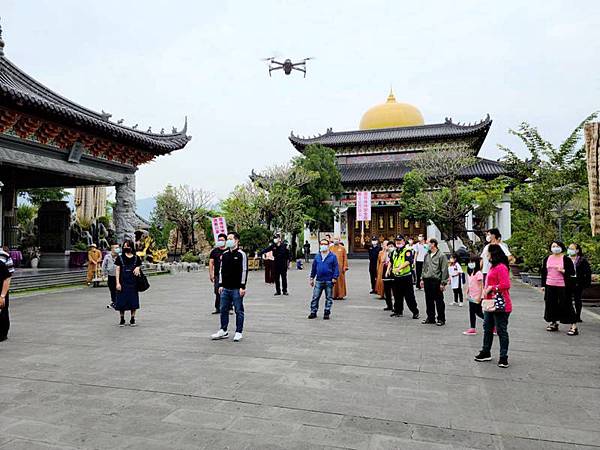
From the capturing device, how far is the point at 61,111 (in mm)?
12523

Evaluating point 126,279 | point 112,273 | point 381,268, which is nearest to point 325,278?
point 381,268

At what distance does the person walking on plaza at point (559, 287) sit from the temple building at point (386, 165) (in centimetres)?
2415

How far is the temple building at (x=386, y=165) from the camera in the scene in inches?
1266

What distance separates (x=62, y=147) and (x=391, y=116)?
28.9 metres

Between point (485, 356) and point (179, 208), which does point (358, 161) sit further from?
point (485, 356)

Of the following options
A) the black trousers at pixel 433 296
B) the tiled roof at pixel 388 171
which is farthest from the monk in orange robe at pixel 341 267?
the tiled roof at pixel 388 171

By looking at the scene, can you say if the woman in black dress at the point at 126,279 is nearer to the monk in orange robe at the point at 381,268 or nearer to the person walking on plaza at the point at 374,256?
the monk in orange robe at the point at 381,268

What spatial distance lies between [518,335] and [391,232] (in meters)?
27.1

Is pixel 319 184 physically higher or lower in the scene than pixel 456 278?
higher

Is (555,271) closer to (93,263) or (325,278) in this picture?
(325,278)

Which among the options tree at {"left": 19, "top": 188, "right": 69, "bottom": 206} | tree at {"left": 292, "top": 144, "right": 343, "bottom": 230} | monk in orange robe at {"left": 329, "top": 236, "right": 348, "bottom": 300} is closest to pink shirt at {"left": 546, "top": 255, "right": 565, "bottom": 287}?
monk in orange robe at {"left": 329, "top": 236, "right": 348, "bottom": 300}

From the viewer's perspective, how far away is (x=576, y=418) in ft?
12.4

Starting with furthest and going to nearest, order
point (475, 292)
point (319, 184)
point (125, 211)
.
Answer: point (319, 184) → point (125, 211) → point (475, 292)

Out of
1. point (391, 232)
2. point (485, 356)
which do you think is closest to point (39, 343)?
point (485, 356)
